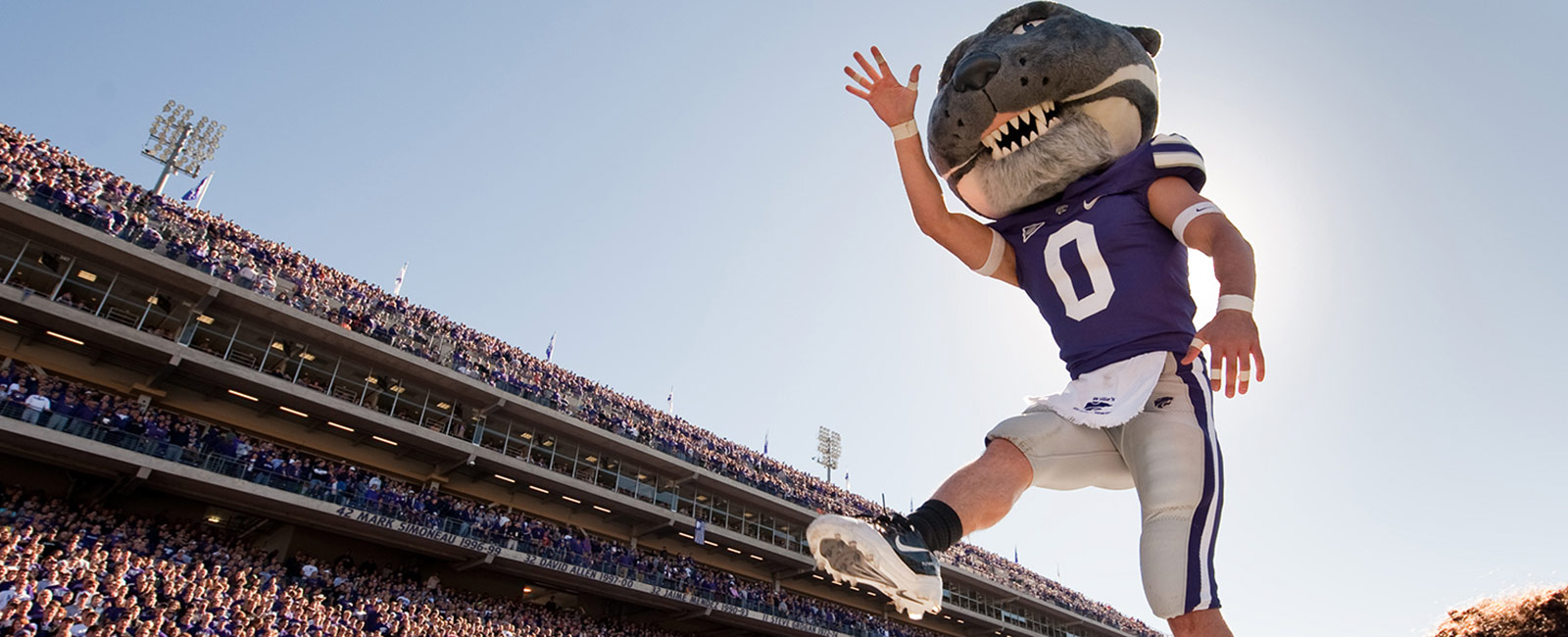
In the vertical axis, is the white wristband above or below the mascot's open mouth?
below

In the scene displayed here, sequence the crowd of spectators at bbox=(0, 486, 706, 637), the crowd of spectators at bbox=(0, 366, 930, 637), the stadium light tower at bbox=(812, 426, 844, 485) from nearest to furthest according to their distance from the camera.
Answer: the crowd of spectators at bbox=(0, 486, 706, 637), the crowd of spectators at bbox=(0, 366, 930, 637), the stadium light tower at bbox=(812, 426, 844, 485)

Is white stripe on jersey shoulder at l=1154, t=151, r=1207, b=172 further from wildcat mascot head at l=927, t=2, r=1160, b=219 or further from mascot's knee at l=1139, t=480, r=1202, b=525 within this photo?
mascot's knee at l=1139, t=480, r=1202, b=525

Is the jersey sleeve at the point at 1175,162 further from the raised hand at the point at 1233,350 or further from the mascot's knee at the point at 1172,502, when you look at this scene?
the mascot's knee at the point at 1172,502

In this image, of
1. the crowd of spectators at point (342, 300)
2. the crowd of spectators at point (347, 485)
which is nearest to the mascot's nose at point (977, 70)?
the crowd of spectators at point (342, 300)

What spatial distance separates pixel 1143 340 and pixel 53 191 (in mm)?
19988

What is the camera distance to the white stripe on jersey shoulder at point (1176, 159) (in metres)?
3.39

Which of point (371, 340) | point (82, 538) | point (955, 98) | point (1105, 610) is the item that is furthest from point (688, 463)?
point (1105, 610)

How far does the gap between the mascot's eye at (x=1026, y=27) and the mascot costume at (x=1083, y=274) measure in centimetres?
2

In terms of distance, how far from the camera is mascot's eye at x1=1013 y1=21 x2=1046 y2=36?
402 cm

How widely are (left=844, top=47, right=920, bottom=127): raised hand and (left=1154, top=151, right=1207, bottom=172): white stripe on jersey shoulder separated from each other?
1.06 m

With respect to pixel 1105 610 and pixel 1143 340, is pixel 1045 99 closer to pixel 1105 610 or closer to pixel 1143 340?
pixel 1143 340

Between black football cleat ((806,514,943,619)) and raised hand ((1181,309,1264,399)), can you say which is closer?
black football cleat ((806,514,943,619))

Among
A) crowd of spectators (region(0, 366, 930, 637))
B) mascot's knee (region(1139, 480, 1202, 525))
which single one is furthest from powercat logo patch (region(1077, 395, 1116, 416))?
crowd of spectators (region(0, 366, 930, 637))

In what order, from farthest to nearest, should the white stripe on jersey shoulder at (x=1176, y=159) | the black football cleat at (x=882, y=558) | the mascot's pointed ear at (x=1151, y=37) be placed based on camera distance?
1. the mascot's pointed ear at (x=1151, y=37)
2. the white stripe on jersey shoulder at (x=1176, y=159)
3. the black football cleat at (x=882, y=558)
